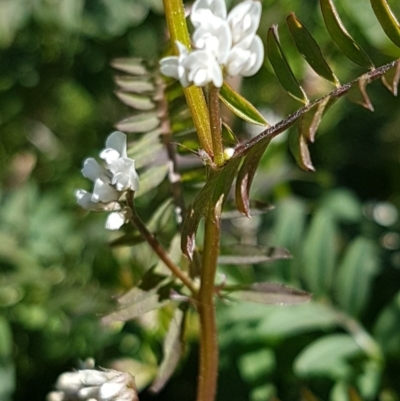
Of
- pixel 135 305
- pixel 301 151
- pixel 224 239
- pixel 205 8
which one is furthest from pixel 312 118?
pixel 224 239

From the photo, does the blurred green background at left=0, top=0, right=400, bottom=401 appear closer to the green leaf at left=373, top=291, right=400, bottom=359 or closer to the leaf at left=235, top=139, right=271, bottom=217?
the green leaf at left=373, top=291, right=400, bottom=359

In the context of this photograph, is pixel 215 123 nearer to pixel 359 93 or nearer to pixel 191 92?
pixel 191 92

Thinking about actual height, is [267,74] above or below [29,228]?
above

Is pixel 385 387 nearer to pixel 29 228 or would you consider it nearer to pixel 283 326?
pixel 283 326

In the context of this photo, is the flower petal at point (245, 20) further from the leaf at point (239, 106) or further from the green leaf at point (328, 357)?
the green leaf at point (328, 357)

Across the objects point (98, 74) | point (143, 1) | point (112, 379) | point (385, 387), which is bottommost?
point (385, 387)

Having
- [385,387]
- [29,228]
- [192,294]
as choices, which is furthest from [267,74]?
[192,294]

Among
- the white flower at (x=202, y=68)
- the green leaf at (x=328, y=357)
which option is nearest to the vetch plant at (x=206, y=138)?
the white flower at (x=202, y=68)
